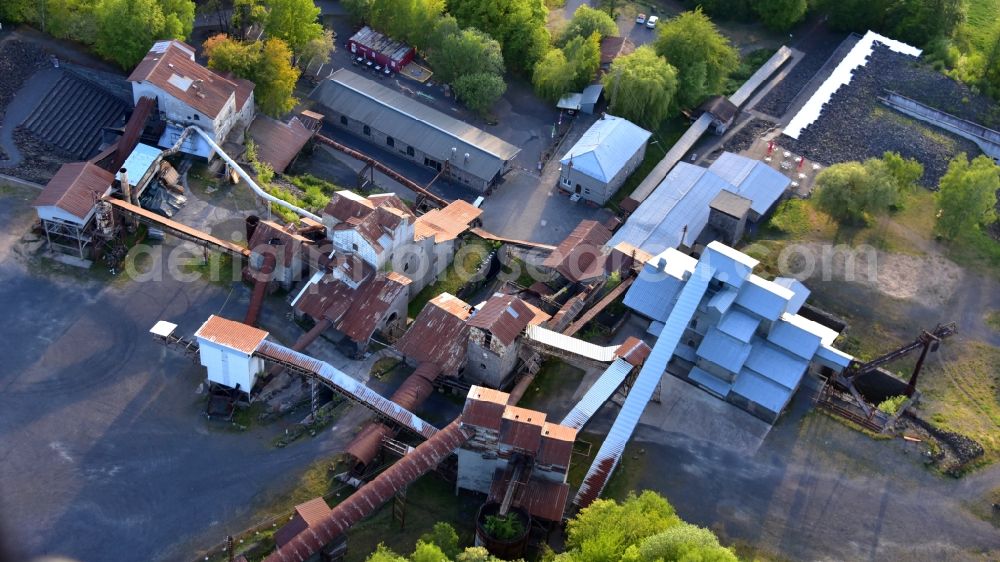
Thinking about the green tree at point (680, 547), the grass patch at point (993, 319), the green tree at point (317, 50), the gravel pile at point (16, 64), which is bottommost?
the grass patch at point (993, 319)

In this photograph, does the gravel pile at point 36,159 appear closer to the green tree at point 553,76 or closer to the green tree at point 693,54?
the green tree at point 553,76

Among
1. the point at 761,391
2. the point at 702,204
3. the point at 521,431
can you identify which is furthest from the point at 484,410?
the point at 702,204

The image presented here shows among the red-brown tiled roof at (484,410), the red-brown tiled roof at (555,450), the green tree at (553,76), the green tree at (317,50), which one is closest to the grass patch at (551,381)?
the red-brown tiled roof at (484,410)

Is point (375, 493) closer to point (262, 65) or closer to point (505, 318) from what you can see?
point (505, 318)

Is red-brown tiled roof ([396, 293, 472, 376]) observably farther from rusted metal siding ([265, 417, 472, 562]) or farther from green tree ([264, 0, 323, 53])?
green tree ([264, 0, 323, 53])

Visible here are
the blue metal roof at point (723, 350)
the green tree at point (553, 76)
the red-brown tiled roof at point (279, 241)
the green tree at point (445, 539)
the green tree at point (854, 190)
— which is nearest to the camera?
the green tree at point (445, 539)

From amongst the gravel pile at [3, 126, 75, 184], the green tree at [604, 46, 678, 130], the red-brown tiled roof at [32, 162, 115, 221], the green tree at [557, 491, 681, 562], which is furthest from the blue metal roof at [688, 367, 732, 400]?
the gravel pile at [3, 126, 75, 184]
